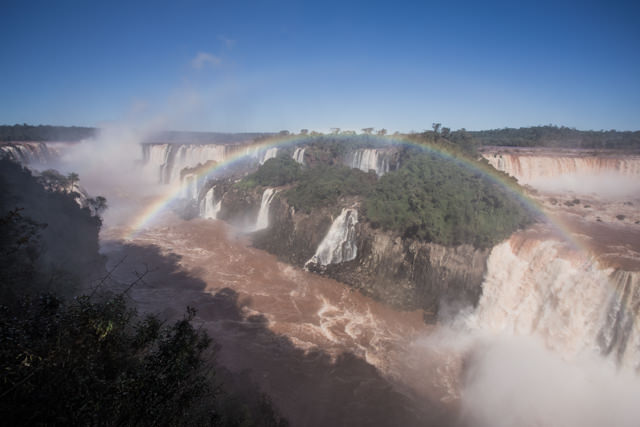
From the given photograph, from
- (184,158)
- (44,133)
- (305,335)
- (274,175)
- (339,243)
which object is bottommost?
(305,335)

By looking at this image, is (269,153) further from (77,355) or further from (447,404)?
(77,355)

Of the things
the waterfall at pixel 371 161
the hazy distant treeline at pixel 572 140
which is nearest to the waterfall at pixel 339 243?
the waterfall at pixel 371 161

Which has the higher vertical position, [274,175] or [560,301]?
[274,175]

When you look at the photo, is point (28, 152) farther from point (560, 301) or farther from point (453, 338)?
point (560, 301)

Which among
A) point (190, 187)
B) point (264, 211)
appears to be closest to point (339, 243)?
point (264, 211)

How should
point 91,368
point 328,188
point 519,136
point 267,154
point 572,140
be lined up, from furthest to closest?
1. point 519,136
2. point 267,154
3. point 572,140
4. point 328,188
5. point 91,368

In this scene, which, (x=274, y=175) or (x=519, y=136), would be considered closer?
(x=274, y=175)

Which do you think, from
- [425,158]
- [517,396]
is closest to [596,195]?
[425,158]

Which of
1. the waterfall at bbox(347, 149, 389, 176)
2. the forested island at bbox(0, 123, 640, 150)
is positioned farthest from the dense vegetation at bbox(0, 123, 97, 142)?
the waterfall at bbox(347, 149, 389, 176)
